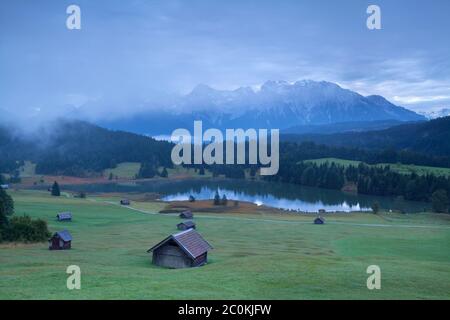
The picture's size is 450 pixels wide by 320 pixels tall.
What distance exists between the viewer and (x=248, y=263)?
31.2m


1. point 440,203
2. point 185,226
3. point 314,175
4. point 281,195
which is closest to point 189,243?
point 185,226

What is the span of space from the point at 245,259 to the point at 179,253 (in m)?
5.87

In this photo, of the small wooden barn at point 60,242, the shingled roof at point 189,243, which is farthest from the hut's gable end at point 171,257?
the small wooden barn at point 60,242

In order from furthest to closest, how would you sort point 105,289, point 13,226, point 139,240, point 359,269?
point 139,240 → point 13,226 → point 359,269 → point 105,289

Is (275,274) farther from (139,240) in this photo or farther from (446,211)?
(446,211)

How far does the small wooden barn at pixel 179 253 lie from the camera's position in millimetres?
36219

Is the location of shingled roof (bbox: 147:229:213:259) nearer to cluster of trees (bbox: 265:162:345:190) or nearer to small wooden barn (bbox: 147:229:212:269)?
small wooden barn (bbox: 147:229:212:269)

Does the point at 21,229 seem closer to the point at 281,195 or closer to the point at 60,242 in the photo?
the point at 60,242

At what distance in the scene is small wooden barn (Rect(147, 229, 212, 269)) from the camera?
119 feet

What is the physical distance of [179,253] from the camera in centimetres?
3672

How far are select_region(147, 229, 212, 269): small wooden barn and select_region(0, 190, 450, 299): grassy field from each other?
1128mm

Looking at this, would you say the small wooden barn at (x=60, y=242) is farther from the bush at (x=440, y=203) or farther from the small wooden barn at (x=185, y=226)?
the bush at (x=440, y=203)
